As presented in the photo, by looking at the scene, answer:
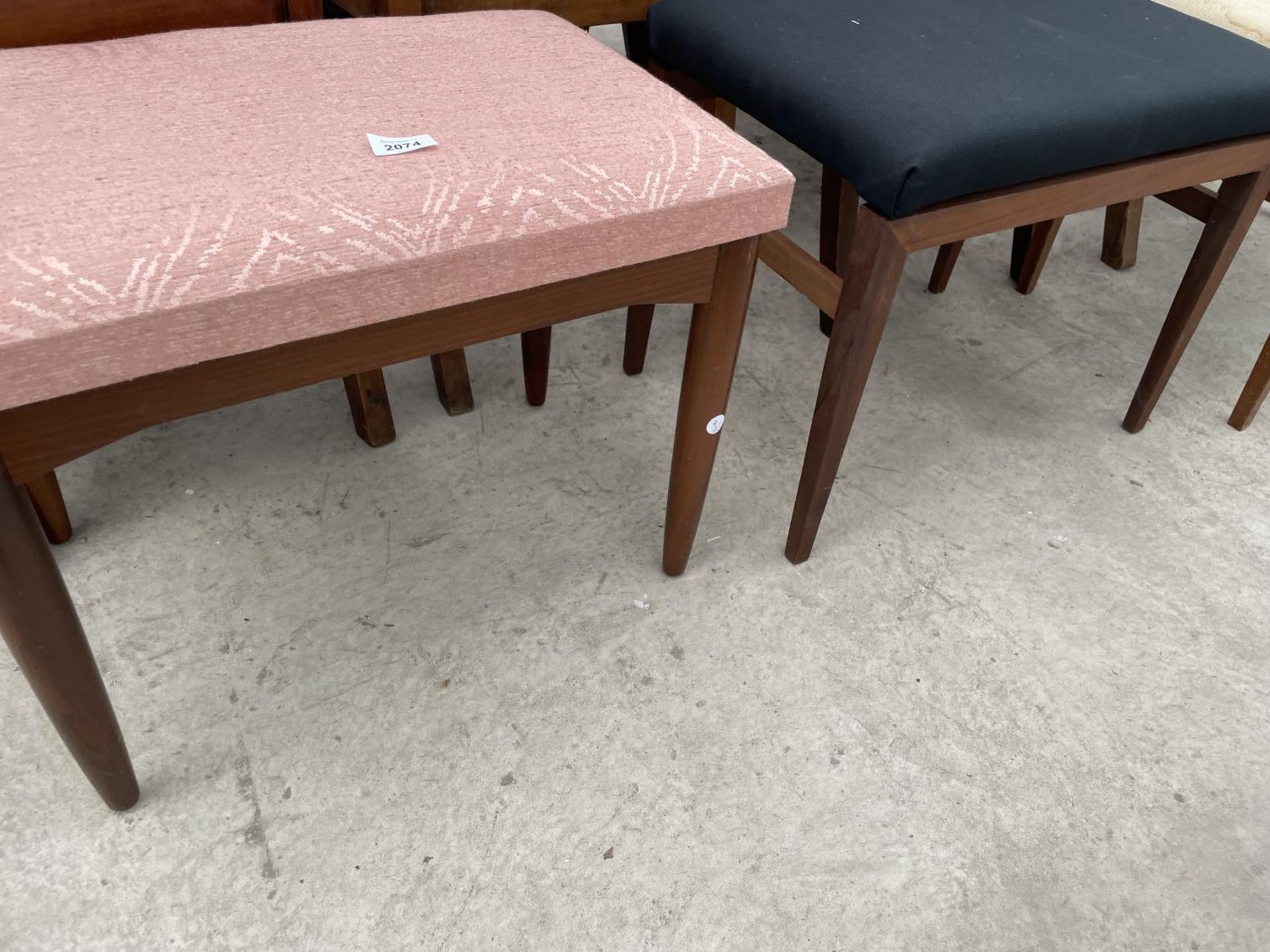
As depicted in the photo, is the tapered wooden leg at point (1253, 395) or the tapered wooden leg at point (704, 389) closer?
the tapered wooden leg at point (704, 389)

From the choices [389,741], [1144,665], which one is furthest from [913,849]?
[389,741]

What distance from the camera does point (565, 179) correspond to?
593 mm

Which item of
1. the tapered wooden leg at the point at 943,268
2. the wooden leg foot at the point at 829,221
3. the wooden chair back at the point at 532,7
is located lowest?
the tapered wooden leg at the point at 943,268

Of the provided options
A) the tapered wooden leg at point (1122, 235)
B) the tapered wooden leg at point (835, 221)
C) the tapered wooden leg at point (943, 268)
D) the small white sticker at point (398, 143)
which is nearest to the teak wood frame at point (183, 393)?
the small white sticker at point (398, 143)

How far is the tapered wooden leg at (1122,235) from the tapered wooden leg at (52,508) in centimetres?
157

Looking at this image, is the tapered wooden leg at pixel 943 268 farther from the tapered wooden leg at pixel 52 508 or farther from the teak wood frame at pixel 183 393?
the tapered wooden leg at pixel 52 508

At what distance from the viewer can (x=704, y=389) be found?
2.63 ft

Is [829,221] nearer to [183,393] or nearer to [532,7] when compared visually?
[532,7]

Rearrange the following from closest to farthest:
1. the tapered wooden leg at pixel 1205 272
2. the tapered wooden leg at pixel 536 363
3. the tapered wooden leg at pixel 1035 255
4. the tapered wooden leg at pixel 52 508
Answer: the tapered wooden leg at pixel 52 508
the tapered wooden leg at pixel 1205 272
the tapered wooden leg at pixel 536 363
the tapered wooden leg at pixel 1035 255

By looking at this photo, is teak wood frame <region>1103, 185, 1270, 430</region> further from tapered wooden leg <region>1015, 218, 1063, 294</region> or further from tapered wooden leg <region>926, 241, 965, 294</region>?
tapered wooden leg <region>926, 241, 965, 294</region>

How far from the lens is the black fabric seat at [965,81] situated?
739mm

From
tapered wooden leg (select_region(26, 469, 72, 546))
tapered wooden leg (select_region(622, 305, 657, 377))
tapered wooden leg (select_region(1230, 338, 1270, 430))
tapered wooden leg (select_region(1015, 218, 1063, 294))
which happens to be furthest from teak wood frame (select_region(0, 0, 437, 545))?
tapered wooden leg (select_region(1230, 338, 1270, 430))

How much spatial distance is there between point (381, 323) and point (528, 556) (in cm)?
45

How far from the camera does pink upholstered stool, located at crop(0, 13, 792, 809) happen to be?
493mm
